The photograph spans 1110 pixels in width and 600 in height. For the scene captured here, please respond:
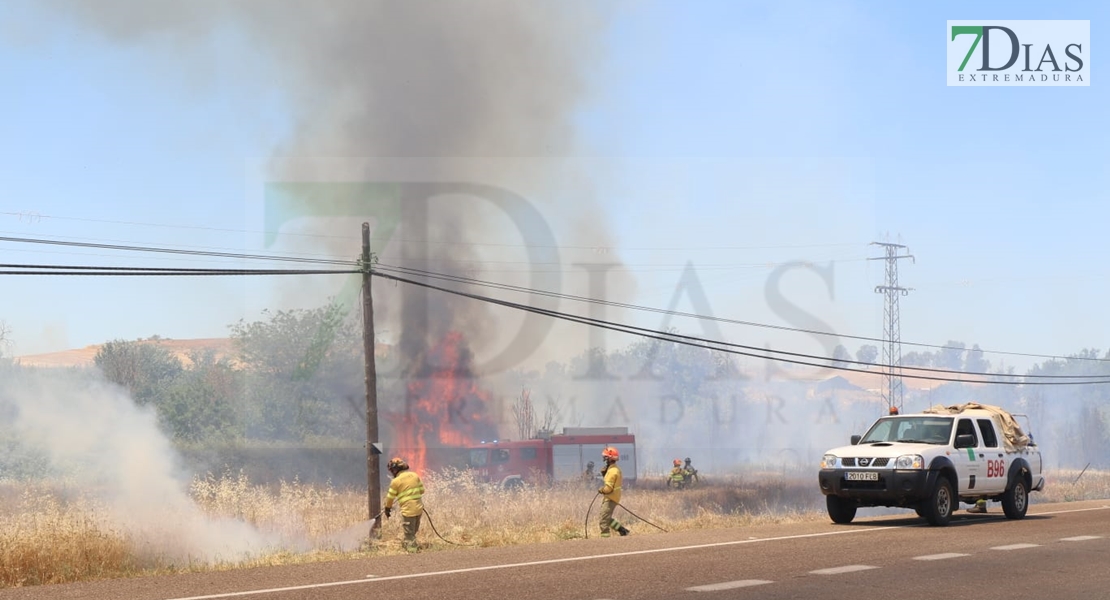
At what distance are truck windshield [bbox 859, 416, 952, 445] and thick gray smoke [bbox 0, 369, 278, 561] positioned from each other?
1061 centimetres

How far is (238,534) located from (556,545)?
36.0 ft

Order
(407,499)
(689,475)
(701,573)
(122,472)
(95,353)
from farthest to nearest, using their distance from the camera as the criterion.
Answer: (95,353) < (689,475) < (122,472) < (407,499) < (701,573)

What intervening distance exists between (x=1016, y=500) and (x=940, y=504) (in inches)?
112

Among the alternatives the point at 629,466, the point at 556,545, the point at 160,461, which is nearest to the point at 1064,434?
the point at 629,466

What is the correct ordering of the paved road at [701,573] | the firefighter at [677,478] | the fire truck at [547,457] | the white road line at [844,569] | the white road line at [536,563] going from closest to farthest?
the paved road at [701,573]
the white road line at [536,563]
the white road line at [844,569]
the firefighter at [677,478]
the fire truck at [547,457]

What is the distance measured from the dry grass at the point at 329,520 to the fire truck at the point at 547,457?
3.46m

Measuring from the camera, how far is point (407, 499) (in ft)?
53.7

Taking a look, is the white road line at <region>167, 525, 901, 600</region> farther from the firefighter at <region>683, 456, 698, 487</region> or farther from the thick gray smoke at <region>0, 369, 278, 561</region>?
the firefighter at <region>683, 456, 698, 487</region>

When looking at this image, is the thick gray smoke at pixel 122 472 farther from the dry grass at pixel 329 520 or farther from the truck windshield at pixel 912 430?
the truck windshield at pixel 912 430

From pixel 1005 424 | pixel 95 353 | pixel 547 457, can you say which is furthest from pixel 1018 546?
pixel 95 353

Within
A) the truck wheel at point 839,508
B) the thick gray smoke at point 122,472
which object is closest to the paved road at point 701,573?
the truck wheel at point 839,508

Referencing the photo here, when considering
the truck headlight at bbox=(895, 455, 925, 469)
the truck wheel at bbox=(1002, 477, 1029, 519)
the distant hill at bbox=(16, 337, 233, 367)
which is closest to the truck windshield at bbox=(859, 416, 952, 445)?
the truck headlight at bbox=(895, 455, 925, 469)

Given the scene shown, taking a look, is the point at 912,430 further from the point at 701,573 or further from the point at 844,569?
the point at 701,573

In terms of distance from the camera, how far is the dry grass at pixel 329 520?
14.4 m
